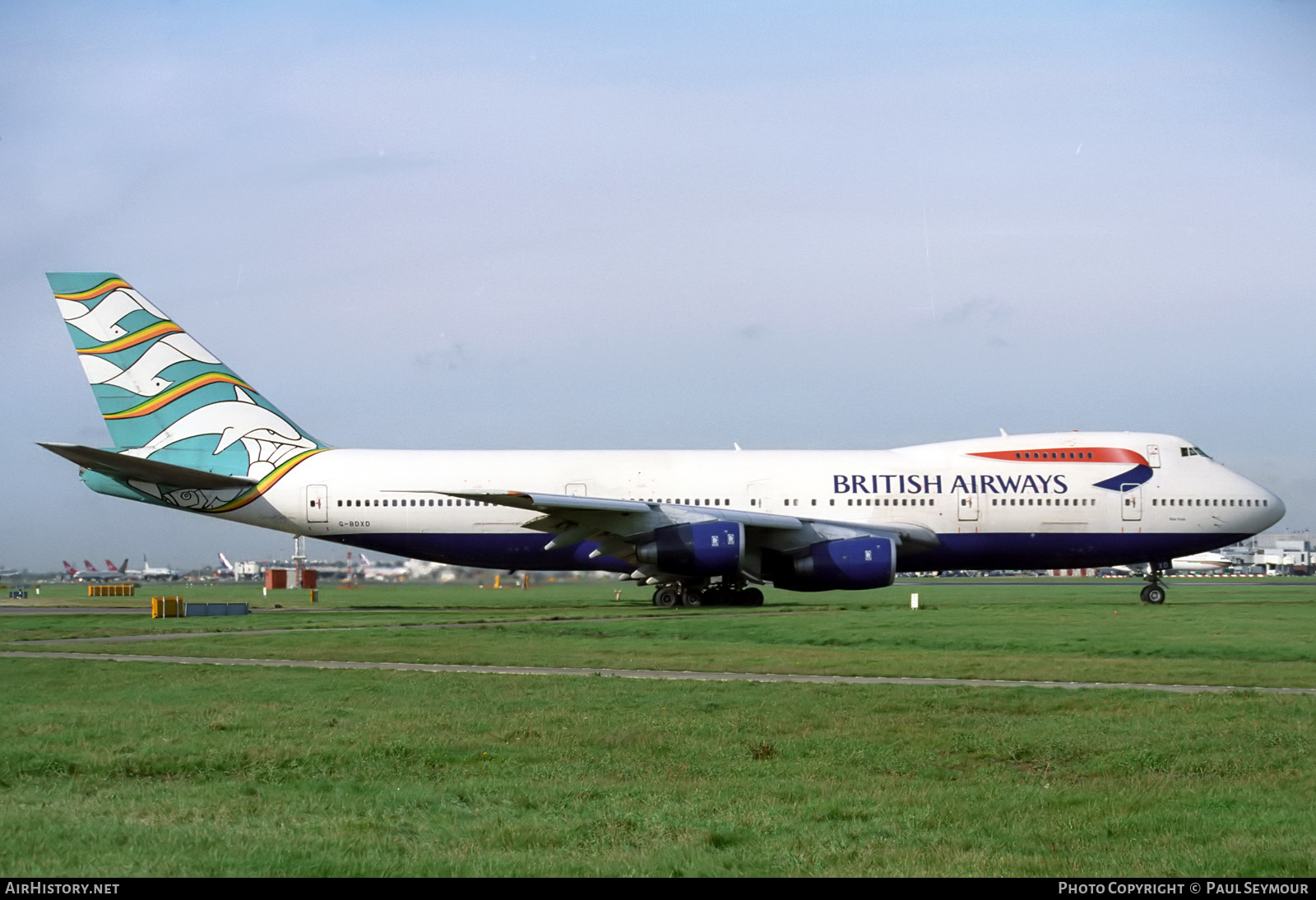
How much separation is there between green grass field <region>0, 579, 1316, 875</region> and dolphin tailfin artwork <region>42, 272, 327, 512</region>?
57.5 feet

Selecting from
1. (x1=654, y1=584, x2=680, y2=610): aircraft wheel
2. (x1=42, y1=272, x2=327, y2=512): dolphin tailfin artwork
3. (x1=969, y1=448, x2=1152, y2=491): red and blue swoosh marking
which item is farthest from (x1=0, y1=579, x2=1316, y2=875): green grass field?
(x1=42, y1=272, x2=327, y2=512): dolphin tailfin artwork

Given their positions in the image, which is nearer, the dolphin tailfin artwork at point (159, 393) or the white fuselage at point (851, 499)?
the white fuselage at point (851, 499)

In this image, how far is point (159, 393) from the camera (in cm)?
3872

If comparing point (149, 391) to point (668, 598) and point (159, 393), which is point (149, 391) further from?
point (668, 598)

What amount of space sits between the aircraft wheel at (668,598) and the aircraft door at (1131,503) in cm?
1354

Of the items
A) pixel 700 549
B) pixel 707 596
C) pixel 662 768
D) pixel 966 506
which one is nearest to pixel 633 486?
pixel 707 596

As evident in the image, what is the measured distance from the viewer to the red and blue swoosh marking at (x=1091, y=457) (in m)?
38.2

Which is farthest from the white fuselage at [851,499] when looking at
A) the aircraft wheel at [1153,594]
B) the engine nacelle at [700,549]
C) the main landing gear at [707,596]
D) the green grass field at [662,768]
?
the green grass field at [662,768]

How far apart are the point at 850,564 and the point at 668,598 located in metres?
5.54

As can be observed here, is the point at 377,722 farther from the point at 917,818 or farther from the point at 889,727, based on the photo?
the point at 917,818

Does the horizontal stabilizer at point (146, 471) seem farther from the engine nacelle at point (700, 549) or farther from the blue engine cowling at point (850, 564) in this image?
the blue engine cowling at point (850, 564)

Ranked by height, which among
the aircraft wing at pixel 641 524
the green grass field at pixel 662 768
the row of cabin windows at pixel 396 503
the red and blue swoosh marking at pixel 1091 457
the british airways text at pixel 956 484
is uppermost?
the red and blue swoosh marking at pixel 1091 457

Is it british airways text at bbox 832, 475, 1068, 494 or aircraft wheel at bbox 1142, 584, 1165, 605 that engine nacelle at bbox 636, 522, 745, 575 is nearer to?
british airways text at bbox 832, 475, 1068, 494

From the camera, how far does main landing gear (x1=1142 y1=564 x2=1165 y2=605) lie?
120 ft
